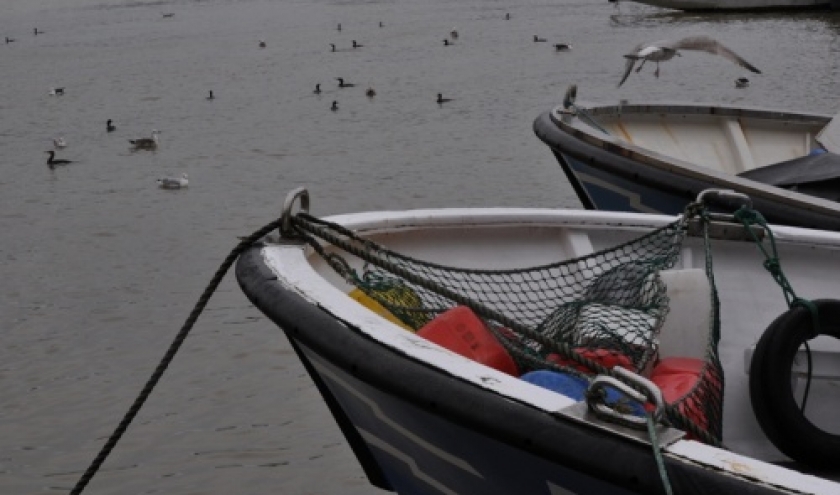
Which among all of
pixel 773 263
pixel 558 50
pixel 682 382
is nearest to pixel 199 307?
pixel 682 382

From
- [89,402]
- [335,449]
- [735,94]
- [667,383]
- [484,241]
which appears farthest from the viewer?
[735,94]

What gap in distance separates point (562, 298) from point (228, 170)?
13.7m

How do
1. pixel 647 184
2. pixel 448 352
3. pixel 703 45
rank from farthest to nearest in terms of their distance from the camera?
pixel 703 45 → pixel 647 184 → pixel 448 352

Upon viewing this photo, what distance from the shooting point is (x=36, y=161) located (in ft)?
70.0

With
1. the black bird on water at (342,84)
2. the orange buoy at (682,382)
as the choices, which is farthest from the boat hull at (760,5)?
the orange buoy at (682,382)

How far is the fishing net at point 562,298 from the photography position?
17.0 ft

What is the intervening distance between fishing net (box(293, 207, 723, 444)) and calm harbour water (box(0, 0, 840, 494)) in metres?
1.88

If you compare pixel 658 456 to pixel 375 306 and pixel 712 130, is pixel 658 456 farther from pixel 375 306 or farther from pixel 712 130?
pixel 712 130

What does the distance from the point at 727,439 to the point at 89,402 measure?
16.3ft

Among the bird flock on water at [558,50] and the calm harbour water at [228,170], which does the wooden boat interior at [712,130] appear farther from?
the calm harbour water at [228,170]

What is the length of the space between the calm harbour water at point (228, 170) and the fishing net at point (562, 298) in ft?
6.17

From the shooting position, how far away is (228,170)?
1944 cm

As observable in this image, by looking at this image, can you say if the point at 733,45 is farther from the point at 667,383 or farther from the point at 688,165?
the point at 667,383

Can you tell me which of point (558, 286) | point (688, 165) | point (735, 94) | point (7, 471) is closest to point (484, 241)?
point (558, 286)
